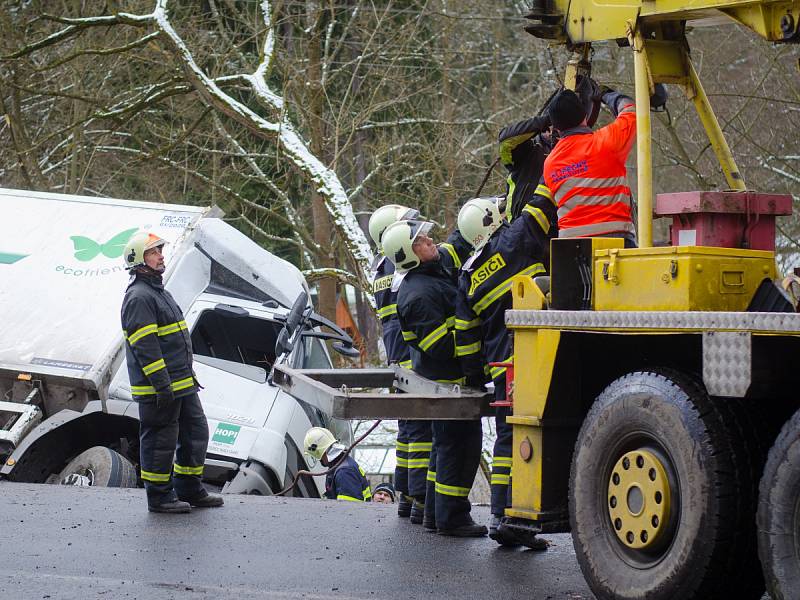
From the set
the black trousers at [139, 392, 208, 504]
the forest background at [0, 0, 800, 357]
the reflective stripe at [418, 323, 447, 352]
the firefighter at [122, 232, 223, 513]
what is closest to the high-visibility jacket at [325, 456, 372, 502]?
the firefighter at [122, 232, 223, 513]

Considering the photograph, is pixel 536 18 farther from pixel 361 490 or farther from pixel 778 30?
pixel 361 490

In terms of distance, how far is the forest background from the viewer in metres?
15.2

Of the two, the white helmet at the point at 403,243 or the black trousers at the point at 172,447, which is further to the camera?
the black trousers at the point at 172,447

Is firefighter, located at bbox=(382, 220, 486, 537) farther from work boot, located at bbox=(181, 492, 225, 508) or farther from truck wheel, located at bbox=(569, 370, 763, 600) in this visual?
truck wheel, located at bbox=(569, 370, 763, 600)

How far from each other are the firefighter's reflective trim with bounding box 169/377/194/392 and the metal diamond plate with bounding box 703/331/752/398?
4.61 meters

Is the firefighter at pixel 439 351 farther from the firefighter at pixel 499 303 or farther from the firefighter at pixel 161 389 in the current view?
the firefighter at pixel 161 389

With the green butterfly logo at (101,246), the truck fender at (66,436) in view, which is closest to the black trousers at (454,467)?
the truck fender at (66,436)

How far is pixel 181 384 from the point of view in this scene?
8.12 m

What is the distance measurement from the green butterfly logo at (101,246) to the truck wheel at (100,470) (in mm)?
1727

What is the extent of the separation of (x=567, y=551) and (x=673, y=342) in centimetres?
208

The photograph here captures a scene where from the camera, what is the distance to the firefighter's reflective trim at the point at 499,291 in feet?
21.4

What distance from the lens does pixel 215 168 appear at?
18750 mm

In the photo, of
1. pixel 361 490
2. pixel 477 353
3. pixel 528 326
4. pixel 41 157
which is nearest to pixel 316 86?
pixel 41 157

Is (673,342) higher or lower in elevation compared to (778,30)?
lower
